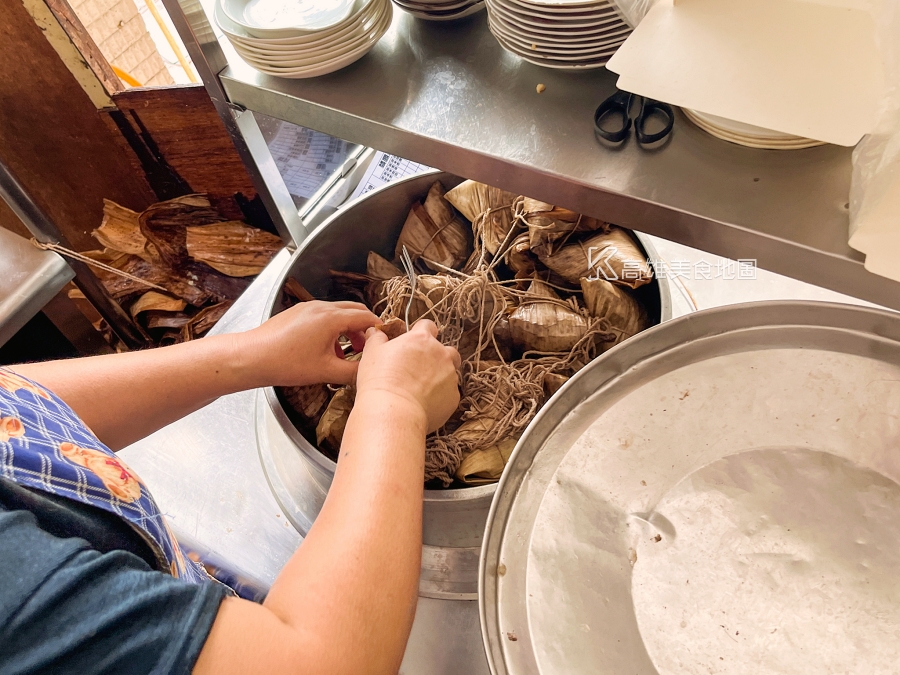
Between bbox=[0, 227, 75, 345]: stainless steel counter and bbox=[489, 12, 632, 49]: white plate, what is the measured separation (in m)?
0.86

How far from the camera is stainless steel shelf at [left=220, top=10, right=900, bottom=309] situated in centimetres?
45

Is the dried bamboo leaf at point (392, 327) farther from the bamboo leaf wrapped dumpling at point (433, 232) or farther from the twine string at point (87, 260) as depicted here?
the twine string at point (87, 260)

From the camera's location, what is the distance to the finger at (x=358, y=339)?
729 millimetres

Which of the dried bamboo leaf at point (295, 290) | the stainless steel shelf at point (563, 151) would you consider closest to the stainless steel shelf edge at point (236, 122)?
the stainless steel shelf at point (563, 151)

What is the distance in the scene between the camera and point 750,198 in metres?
0.47

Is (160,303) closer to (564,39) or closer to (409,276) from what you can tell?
(409,276)

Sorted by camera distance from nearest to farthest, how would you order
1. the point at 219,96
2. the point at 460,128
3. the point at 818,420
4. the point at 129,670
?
the point at 129,670, the point at 818,420, the point at 460,128, the point at 219,96

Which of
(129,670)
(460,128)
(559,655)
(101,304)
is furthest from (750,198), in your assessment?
(101,304)

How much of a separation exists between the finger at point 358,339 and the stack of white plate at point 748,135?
0.43 meters

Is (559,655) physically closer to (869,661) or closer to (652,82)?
(869,661)

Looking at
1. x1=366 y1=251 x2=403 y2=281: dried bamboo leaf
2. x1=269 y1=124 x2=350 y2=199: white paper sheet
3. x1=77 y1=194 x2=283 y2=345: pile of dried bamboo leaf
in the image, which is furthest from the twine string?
x1=366 y1=251 x2=403 y2=281: dried bamboo leaf

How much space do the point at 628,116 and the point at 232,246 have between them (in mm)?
979

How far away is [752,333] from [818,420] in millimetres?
81

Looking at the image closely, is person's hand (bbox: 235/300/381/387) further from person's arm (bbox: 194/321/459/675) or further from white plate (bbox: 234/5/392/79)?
white plate (bbox: 234/5/392/79)
